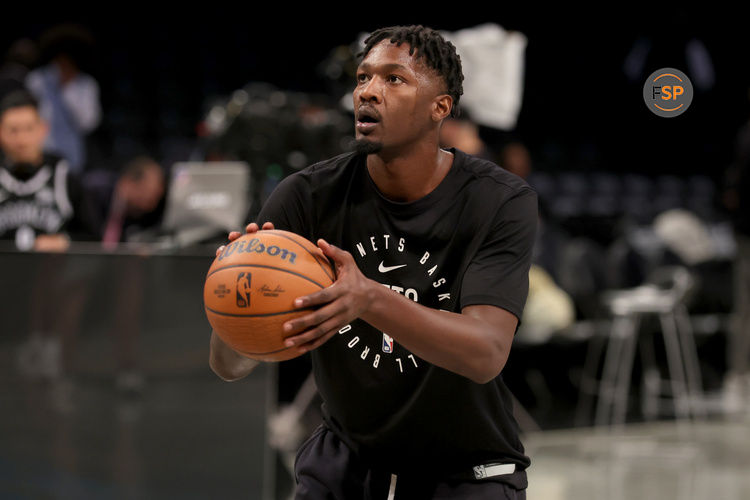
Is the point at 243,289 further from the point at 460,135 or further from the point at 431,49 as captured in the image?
the point at 460,135

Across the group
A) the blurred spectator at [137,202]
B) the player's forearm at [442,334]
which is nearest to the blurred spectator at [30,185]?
the blurred spectator at [137,202]

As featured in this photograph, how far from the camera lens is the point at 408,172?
2.03m

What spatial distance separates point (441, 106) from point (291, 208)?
0.41 m

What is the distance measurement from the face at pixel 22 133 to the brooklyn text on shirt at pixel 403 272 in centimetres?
313

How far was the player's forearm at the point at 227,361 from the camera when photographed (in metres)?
1.98

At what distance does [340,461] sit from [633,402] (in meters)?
6.04

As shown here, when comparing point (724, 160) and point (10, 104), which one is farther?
point (724, 160)

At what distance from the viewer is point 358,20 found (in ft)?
42.1

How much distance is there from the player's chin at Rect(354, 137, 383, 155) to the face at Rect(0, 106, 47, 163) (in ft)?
10.4

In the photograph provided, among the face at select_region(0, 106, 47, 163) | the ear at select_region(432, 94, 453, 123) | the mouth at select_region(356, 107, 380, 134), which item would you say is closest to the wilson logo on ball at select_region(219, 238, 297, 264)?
the mouth at select_region(356, 107, 380, 134)

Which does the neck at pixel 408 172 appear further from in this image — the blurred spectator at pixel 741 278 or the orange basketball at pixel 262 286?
the blurred spectator at pixel 741 278

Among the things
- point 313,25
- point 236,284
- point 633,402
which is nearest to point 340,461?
point 236,284

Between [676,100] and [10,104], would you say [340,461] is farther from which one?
[10,104]

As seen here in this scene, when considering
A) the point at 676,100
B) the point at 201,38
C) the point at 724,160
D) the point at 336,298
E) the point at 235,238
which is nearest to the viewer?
the point at 336,298
